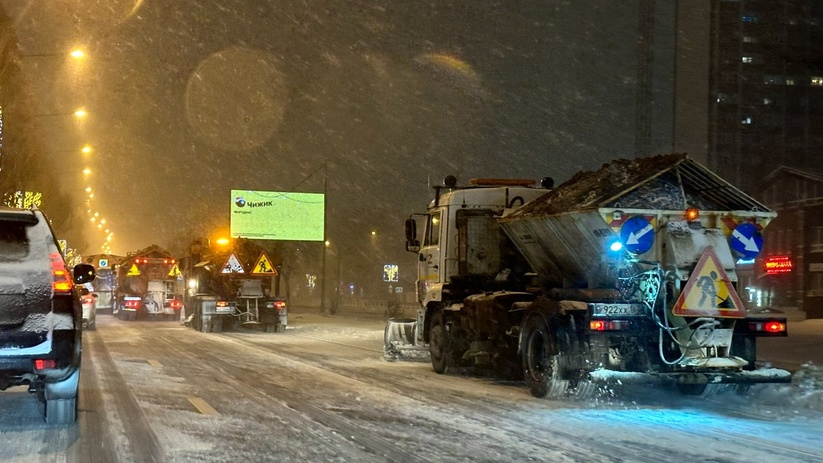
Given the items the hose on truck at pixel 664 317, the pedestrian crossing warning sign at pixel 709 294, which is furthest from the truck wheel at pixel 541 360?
the pedestrian crossing warning sign at pixel 709 294

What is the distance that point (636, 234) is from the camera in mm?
11258

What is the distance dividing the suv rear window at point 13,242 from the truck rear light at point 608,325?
6.25 meters

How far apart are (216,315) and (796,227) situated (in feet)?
132

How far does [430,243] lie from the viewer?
683 inches

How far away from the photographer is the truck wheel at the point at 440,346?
15.7 m

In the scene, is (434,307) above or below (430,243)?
below

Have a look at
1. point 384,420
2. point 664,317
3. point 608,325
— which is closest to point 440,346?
point 608,325

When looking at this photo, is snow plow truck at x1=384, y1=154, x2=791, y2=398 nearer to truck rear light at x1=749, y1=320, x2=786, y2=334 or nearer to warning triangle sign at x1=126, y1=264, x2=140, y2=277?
truck rear light at x1=749, y1=320, x2=786, y2=334

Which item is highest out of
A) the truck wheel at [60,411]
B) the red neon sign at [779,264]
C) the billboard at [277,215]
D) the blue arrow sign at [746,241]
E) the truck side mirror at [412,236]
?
the billboard at [277,215]

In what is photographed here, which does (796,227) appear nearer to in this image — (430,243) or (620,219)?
(430,243)

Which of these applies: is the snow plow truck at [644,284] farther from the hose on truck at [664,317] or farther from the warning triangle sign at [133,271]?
the warning triangle sign at [133,271]

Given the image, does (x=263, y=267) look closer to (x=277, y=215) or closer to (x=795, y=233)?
(x=277, y=215)

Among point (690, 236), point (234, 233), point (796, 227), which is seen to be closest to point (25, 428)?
point (690, 236)

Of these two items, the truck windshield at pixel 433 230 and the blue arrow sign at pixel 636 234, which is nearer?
the blue arrow sign at pixel 636 234
